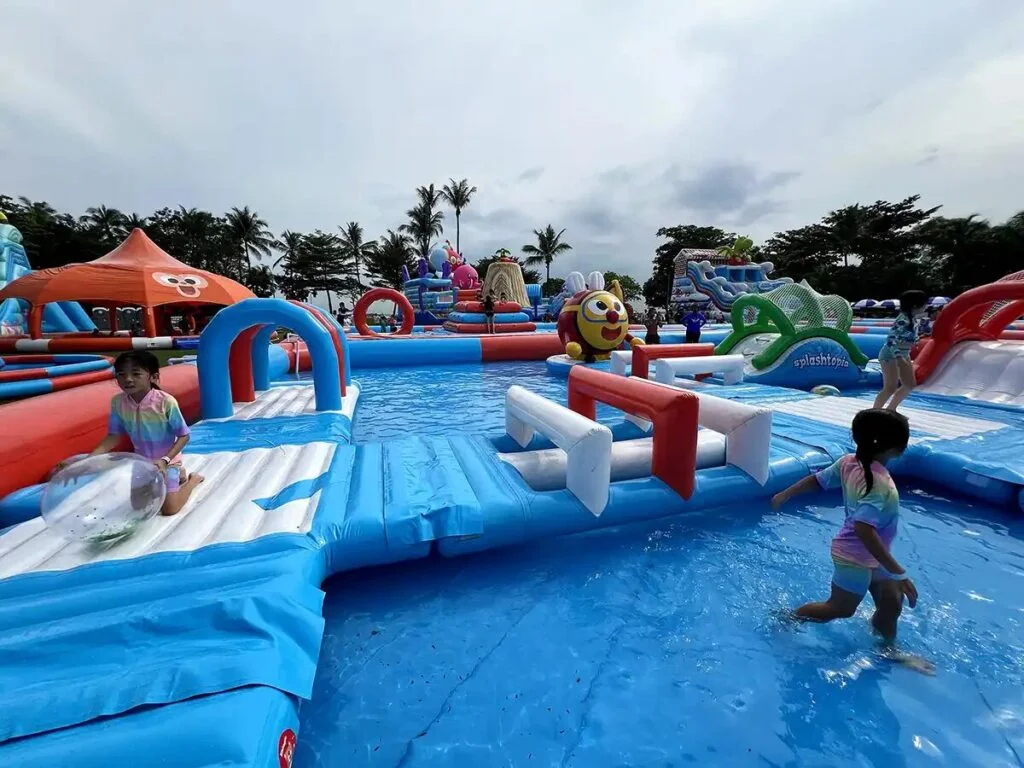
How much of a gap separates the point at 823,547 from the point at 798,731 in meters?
1.35

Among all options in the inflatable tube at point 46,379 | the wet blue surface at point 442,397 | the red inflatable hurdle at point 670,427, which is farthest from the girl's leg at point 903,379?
the inflatable tube at point 46,379

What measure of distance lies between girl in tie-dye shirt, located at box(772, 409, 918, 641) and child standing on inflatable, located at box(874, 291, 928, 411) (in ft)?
10.3

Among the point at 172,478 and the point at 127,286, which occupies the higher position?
the point at 127,286

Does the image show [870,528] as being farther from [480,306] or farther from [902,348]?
[480,306]

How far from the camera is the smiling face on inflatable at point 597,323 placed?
27.7ft

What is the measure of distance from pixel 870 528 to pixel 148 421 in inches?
125

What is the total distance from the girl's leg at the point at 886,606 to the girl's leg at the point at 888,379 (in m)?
3.43

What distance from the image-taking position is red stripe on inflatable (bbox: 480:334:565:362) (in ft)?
36.3

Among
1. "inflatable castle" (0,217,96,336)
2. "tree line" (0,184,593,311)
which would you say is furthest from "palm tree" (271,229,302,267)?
"inflatable castle" (0,217,96,336)

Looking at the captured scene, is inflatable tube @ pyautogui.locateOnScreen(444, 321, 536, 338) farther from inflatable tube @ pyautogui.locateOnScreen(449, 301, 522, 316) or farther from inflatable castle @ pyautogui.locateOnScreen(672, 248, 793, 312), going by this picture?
inflatable castle @ pyautogui.locateOnScreen(672, 248, 793, 312)

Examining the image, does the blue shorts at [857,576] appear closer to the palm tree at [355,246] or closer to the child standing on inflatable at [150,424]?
the child standing on inflatable at [150,424]

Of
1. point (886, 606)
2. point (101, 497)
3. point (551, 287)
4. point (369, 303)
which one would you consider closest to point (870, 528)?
point (886, 606)

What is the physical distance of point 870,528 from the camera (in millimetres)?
1760

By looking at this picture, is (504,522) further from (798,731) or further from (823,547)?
(823,547)
